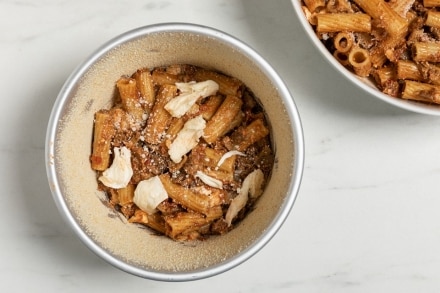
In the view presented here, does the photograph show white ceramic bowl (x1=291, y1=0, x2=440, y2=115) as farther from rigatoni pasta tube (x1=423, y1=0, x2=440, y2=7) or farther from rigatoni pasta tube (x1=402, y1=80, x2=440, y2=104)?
rigatoni pasta tube (x1=423, y1=0, x2=440, y2=7)

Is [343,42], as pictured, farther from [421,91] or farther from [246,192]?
[246,192]

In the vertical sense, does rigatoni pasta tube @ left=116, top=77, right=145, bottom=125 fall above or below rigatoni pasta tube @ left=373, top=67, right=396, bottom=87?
above

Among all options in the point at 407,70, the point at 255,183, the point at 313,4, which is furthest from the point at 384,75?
the point at 255,183

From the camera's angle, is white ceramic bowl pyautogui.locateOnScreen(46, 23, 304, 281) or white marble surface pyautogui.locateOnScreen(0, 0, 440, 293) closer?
white ceramic bowl pyautogui.locateOnScreen(46, 23, 304, 281)

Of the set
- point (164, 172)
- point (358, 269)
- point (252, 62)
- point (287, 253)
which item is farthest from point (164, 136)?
point (358, 269)

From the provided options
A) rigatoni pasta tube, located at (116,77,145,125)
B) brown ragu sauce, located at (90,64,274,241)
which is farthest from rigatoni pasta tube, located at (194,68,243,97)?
rigatoni pasta tube, located at (116,77,145,125)

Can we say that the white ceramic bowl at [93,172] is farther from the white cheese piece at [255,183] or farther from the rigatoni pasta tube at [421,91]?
the rigatoni pasta tube at [421,91]

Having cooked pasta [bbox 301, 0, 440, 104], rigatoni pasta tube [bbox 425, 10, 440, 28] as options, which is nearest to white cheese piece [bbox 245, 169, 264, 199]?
cooked pasta [bbox 301, 0, 440, 104]

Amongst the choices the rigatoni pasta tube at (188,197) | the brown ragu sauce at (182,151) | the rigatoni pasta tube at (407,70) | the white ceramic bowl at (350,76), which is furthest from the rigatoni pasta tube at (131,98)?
the rigatoni pasta tube at (407,70)
